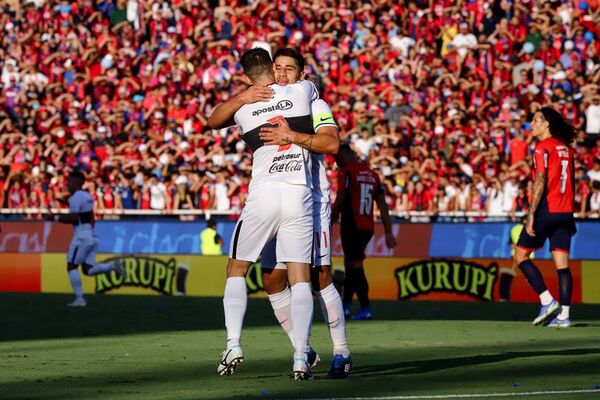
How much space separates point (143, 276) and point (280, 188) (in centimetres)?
1725

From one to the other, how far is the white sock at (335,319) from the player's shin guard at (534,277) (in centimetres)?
598

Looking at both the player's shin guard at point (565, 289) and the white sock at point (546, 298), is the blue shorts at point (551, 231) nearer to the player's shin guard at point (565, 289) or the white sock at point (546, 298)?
the player's shin guard at point (565, 289)

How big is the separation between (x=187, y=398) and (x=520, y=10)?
897 inches

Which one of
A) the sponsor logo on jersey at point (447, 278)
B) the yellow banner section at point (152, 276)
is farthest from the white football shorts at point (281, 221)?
the yellow banner section at point (152, 276)

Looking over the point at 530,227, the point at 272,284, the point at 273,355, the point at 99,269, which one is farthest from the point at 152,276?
the point at 272,284

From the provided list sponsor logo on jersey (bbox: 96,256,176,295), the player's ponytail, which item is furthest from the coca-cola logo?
sponsor logo on jersey (bbox: 96,256,176,295)

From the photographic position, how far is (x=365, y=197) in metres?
17.2

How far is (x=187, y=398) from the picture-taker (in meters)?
8.42

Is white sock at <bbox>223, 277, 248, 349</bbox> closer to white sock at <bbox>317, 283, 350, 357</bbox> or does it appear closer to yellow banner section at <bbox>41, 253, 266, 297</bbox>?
white sock at <bbox>317, 283, 350, 357</bbox>

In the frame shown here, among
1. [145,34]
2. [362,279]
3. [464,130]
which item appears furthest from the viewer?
[145,34]

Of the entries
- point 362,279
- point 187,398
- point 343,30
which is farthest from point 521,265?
point 343,30

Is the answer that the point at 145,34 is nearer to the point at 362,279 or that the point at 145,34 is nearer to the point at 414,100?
the point at 414,100

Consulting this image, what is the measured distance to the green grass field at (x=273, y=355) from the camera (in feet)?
29.4

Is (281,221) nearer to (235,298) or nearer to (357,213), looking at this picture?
(235,298)
